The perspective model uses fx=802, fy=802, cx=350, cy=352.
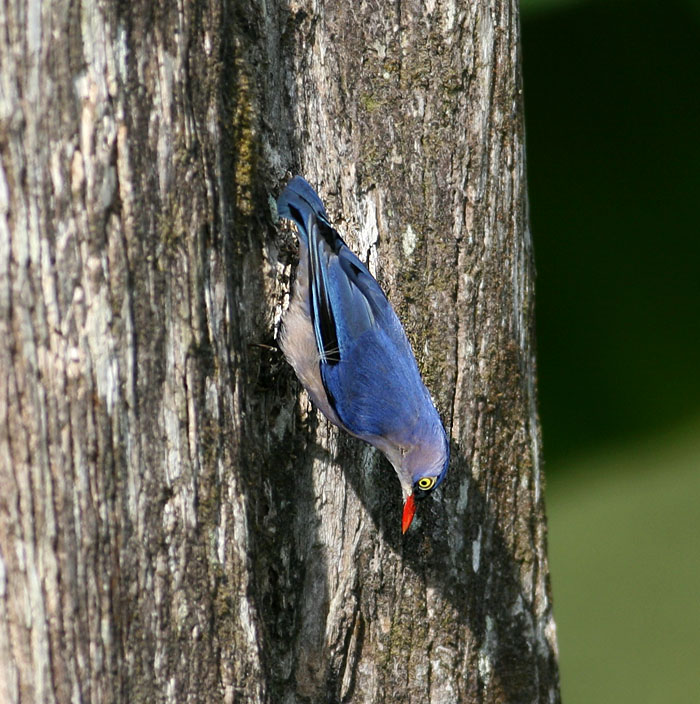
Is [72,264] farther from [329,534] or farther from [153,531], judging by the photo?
[329,534]

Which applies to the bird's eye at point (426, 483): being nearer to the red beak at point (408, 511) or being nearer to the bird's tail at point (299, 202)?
the red beak at point (408, 511)

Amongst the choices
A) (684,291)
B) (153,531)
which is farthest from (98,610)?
(684,291)

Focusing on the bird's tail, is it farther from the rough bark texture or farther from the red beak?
the red beak

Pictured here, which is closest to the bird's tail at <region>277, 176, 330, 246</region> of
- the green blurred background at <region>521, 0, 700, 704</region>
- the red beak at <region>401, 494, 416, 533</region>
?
the red beak at <region>401, 494, 416, 533</region>

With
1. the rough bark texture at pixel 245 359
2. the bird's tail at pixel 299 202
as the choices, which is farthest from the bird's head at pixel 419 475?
the bird's tail at pixel 299 202

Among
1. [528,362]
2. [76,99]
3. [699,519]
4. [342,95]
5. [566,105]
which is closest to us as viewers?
[76,99]
